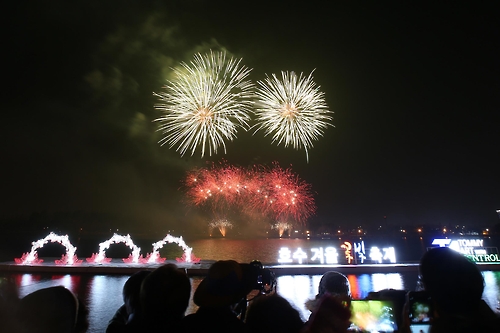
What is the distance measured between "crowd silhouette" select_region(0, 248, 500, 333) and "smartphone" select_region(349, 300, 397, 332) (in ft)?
1.29

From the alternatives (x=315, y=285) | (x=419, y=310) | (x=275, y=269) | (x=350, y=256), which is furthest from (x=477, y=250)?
(x=419, y=310)

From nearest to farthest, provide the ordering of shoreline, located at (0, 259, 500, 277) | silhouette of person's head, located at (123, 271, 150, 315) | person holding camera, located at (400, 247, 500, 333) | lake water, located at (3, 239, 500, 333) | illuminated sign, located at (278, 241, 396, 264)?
person holding camera, located at (400, 247, 500, 333) → silhouette of person's head, located at (123, 271, 150, 315) → lake water, located at (3, 239, 500, 333) → shoreline, located at (0, 259, 500, 277) → illuminated sign, located at (278, 241, 396, 264)

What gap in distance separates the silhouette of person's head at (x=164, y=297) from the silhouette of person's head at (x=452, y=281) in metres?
1.63

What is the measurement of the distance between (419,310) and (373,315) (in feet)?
1.56

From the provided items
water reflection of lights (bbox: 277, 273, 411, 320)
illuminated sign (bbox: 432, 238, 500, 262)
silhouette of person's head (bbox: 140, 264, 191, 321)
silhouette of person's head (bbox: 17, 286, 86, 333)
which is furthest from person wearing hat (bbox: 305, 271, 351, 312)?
illuminated sign (bbox: 432, 238, 500, 262)

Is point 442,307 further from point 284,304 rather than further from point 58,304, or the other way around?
point 58,304

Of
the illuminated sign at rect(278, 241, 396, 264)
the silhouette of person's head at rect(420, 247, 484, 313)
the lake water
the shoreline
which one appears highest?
the silhouette of person's head at rect(420, 247, 484, 313)

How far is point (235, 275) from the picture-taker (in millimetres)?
2162

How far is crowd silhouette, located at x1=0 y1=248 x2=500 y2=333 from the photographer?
155 centimetres

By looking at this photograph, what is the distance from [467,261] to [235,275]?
161 centimetres

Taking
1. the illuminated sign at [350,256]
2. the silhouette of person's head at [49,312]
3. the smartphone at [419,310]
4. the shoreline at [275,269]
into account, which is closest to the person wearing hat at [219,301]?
the silhouette of person's head at [49,312]

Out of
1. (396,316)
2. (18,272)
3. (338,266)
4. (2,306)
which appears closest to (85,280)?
(18,272)

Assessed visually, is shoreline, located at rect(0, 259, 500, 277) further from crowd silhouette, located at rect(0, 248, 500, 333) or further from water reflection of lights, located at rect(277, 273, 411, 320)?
crowd silhouette, located at rect(0, 248, 500, 333)

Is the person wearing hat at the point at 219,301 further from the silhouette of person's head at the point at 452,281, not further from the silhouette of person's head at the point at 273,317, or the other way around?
the silhouette of person's head at the point at 452,281
